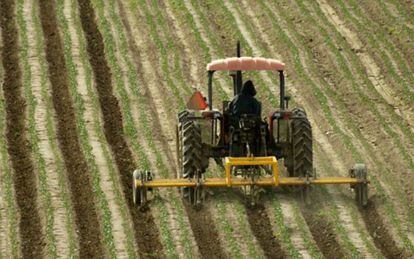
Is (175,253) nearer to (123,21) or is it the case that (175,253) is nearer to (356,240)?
(356,240)

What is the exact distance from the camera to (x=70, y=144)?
21.8 metres

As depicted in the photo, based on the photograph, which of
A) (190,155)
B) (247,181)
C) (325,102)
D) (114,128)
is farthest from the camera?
(325,102)

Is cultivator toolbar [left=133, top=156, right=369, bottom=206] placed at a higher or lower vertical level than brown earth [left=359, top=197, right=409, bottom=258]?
higher

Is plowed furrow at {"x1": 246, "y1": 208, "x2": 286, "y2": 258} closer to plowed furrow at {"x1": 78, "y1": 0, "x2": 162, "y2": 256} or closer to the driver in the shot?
plowed furrow at {"x1": 78, "y1": 0, "x2": 162, "y2": 256}

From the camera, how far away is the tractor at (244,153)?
726 inches

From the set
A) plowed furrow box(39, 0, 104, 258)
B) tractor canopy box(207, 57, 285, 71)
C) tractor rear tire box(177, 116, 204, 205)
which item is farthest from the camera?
tractor canopy box(207, 57, 285, 71)

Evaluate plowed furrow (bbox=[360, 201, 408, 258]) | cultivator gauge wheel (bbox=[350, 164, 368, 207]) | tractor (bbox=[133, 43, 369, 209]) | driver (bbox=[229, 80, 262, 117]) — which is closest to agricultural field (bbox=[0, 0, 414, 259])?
plowed furrow (bbox=[360, 201, 408, 258])

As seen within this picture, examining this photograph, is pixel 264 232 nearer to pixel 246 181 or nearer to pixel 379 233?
pixel 246 181

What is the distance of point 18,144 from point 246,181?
5.37 meters

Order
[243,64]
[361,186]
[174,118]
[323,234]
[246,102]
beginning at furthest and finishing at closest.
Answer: [174,118]
[243,64]
[246,102]
[361,186]
[323,234]

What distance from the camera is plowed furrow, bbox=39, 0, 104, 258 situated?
17484 mm

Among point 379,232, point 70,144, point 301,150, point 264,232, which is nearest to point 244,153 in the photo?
point 301,150

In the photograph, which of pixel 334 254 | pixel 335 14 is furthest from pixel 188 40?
pixel 334 254

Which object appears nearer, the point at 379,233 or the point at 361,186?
the point at 379,233
